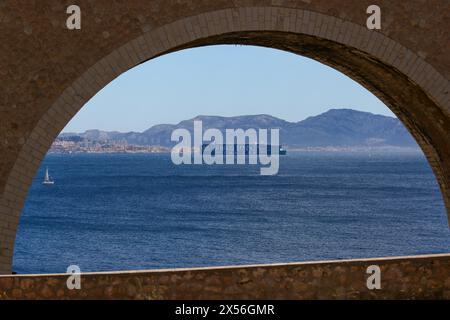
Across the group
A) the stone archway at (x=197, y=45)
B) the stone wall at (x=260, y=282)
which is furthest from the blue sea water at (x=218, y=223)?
the stone wall at (x=260, y=282)

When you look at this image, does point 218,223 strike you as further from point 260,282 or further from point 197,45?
point 260,282

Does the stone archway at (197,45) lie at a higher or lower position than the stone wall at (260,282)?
higher

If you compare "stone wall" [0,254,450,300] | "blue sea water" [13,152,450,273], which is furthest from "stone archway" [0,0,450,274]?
"blue sea water" [13,152,450,273]

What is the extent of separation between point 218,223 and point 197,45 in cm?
8013

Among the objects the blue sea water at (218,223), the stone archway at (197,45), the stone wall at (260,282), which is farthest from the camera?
the blue sea water at (218,223)

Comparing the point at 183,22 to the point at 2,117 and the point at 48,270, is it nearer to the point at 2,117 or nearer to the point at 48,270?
the point at 2,117

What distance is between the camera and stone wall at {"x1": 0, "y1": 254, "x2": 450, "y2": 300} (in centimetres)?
1098

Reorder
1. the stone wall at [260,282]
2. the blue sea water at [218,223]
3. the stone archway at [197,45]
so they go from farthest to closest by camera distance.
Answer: the blue sea water at [218,223], the stone archway at [197,45], the stone wall at [260,282]

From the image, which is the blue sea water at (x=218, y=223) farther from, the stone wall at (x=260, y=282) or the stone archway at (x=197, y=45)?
the stone wall at (x=260, y=282)

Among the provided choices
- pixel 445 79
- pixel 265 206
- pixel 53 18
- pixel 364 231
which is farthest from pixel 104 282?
pixel 265 206

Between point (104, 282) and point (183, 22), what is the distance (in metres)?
4.92

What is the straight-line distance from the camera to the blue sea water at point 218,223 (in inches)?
3036

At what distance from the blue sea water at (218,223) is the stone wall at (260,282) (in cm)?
6008

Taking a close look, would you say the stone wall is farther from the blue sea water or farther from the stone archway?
the blue sea water
